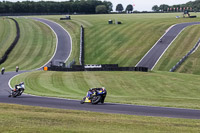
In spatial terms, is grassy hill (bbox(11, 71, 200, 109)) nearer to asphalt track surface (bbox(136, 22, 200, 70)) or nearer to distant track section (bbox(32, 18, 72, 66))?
asphalt track surface (bbox(136, 22, 200, 70))

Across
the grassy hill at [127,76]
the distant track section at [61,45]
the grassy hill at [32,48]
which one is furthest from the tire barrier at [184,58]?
the grassy hill at [32,48]

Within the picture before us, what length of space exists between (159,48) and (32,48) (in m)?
31.3

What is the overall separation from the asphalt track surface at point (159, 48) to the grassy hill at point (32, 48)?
2233cm

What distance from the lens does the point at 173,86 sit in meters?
46.3

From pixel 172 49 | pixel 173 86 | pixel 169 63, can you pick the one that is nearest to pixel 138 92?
pixel 173 86

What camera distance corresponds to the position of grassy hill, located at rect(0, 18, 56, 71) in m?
79.9

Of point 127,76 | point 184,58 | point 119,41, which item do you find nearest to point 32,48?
point 119,41

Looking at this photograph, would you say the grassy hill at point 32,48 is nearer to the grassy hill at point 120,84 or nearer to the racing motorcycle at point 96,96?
the grassy hill at point 120,84

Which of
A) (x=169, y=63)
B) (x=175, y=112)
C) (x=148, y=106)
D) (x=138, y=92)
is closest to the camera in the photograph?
(x=175, y=112)

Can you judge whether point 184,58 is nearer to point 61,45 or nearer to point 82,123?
point 61,45

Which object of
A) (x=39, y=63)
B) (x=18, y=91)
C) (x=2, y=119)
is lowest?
(x=39, y=63)

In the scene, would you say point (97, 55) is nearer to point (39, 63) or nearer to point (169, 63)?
point (39, 63)

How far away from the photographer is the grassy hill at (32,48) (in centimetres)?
7989

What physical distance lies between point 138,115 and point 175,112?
289cm
